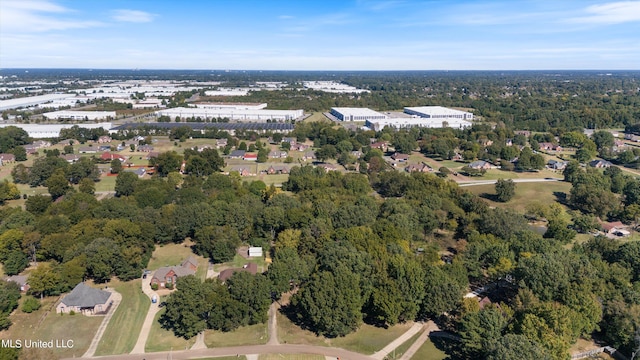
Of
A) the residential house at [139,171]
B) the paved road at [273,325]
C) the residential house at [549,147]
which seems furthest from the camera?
the residential house at [549,147]

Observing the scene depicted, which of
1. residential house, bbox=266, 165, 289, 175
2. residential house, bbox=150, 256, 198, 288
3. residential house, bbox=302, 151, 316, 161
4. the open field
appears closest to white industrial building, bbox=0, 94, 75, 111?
residential house, bbox=302, 151, 316, 161

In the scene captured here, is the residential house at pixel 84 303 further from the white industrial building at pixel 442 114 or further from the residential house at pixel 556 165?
the white industrial building at pixel 442 114

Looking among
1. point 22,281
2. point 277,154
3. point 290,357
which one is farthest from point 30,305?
point 277,154

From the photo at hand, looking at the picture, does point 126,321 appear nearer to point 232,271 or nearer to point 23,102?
point 232,271

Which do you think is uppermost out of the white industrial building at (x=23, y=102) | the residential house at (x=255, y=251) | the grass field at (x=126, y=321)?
the white industrial building at (x=23, y=102)

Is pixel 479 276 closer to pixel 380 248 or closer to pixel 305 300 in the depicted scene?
pixel 380 248

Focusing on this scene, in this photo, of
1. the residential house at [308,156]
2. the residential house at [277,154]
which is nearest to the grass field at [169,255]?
the residential house at [277,154]
